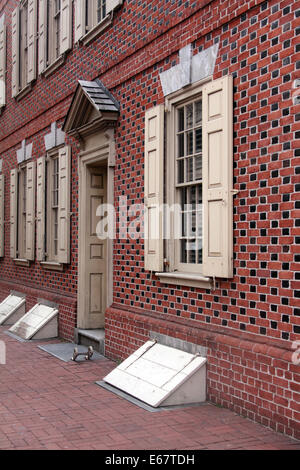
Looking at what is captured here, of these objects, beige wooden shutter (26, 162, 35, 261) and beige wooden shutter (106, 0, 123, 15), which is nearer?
beige wooden shutter (106, 0, 123, 15)

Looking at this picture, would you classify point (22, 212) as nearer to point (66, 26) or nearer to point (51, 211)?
point (51, 211)

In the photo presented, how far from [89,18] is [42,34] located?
264 centimetres

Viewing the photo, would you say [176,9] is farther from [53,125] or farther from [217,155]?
[53,125]

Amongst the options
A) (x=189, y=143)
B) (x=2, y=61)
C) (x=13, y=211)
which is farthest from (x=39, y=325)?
(x=2, y=61)

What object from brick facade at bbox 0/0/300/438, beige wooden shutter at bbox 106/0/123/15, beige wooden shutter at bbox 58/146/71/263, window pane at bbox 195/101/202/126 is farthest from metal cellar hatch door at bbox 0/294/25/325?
window pane at bbox 195/101/202/126

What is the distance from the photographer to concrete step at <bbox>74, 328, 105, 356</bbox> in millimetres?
8945

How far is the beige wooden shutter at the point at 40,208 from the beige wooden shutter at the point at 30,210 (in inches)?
12.1

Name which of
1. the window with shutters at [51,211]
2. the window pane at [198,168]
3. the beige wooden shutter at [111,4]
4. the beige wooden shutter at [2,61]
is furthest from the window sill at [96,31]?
the beige wooden shutter at [2,61]

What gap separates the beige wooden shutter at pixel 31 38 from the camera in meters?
12.7

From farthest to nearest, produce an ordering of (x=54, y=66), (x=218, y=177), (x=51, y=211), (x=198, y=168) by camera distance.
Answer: (x=51, y=211), (x=54, y=66), (x=198, y=168), (x=218, y=177)

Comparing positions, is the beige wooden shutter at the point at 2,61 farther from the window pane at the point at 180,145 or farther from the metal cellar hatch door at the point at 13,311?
the window pane at the point at 180,145

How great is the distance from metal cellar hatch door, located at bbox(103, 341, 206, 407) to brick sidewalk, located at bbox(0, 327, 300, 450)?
0.57 ft

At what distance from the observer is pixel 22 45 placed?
13.9 m

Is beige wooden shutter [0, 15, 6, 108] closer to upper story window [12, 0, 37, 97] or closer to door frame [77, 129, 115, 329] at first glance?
upper story window [12, 0, 37, 97]
